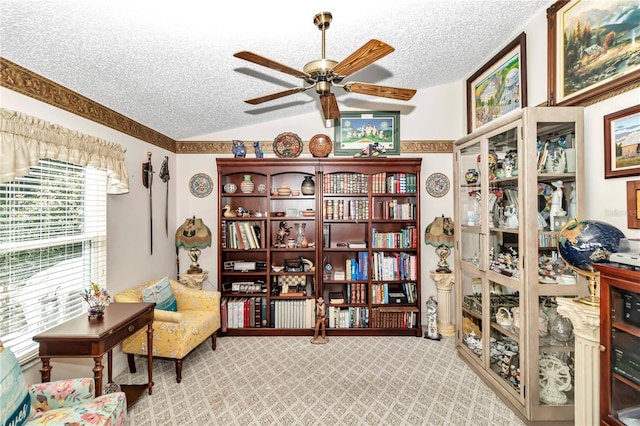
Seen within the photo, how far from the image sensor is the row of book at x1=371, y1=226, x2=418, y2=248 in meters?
3.58

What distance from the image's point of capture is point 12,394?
137cm

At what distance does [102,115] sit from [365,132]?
2.78 m

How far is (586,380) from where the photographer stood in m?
1.68

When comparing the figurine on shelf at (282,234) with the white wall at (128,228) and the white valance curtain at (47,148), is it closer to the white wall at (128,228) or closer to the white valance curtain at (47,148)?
the white wall at (128,228)

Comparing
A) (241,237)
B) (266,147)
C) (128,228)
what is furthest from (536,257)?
(128,228)

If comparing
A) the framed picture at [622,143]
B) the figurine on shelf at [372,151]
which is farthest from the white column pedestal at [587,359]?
the figurine on shelf at [372,151]

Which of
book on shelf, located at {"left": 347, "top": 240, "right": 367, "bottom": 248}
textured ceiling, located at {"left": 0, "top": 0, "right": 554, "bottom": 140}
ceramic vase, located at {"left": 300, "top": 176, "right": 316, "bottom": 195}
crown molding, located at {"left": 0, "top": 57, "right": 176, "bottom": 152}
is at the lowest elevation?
book on shelf, located at {"left": 347, "top": 240, "right": 367, "bottom": 248}

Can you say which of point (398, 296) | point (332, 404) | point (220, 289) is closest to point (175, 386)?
point (220, 289)

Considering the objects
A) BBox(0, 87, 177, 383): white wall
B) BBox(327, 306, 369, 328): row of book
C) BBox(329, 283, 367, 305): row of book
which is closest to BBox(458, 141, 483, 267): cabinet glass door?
BBox(329, 283, 367, 305): row of book

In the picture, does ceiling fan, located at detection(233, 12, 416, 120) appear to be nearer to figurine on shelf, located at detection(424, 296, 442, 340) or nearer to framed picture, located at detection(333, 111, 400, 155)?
framed picture, located at detection(333, 111, 400, 155)

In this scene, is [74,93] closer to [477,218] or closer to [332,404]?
[332,404]

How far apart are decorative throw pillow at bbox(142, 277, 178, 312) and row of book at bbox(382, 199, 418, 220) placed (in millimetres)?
2544

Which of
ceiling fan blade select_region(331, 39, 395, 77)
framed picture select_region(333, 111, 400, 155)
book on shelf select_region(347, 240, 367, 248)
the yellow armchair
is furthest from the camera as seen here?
framed picture select_region(333, 111, 400, 155)

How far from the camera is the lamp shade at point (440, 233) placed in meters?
3.46
